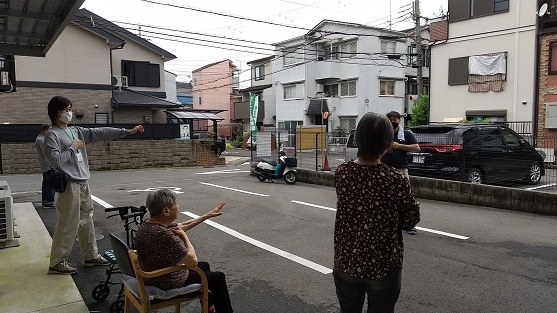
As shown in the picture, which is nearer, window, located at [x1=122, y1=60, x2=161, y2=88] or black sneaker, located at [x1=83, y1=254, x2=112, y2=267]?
black sneaker, located at [x1=83, y1=254, x2=112, y2=267]

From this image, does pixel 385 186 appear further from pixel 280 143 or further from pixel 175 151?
pixel 175 151

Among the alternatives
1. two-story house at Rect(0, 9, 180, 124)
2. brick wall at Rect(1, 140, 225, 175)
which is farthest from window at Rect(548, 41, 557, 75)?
two-story house at Rect(0, 9, 180, 124)

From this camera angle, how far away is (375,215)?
2.20m

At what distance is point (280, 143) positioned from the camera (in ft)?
47.8

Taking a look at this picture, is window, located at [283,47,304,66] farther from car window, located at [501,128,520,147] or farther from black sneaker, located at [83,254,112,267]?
black sneaker, located at [83,254,112,267]

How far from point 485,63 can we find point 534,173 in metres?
11.3

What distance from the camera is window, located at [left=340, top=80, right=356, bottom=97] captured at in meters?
29.4

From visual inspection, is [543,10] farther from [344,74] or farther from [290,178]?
[344,74]

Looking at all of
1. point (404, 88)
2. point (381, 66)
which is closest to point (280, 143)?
point (381, 66)

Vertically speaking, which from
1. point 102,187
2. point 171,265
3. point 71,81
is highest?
point 71,81

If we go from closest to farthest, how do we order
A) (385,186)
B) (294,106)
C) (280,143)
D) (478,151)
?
(385,186) → (478,151) → (280,143) → (294,106)

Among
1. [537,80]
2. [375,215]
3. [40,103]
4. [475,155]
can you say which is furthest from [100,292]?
[537,80]

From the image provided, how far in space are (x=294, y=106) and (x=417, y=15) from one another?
13.3 meters

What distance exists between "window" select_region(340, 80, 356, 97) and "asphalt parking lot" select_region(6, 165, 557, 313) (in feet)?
70.5
